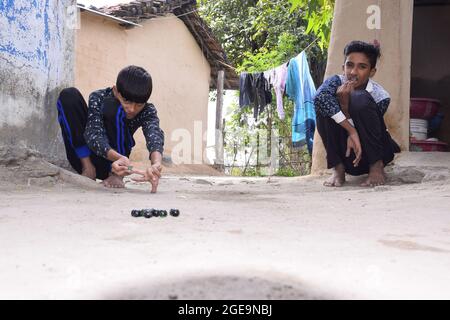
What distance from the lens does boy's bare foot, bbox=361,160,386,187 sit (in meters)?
3.91

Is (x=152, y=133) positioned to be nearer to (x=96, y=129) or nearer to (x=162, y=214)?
(x=96, y=129)

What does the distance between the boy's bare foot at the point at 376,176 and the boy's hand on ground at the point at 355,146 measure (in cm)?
15

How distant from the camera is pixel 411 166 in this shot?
14.5ft

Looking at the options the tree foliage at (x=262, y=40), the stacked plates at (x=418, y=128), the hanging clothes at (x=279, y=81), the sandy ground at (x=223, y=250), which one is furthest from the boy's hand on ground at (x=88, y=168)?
the tree foliage at (x=262, y=40)

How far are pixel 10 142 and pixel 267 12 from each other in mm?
10255

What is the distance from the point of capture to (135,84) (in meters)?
3.28

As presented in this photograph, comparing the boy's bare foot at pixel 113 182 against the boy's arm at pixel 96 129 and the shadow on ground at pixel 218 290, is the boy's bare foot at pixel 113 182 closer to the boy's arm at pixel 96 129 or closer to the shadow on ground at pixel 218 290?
the boy's arm at pixel 96 129

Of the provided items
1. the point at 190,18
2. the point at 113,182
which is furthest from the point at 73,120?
the point at 190,18

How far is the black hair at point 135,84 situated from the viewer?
3.28 metres

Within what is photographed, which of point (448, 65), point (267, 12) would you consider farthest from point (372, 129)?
point (267, 12)

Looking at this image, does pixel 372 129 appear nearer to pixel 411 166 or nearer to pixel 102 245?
pixel 411 166

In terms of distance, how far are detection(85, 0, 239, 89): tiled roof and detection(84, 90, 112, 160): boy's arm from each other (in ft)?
24.1

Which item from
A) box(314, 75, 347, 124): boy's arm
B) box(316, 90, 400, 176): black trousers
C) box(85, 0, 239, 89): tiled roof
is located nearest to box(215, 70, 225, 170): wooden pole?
box(85, 0, 239, 89): tiled roof

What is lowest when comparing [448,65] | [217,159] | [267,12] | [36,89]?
[217,159]
